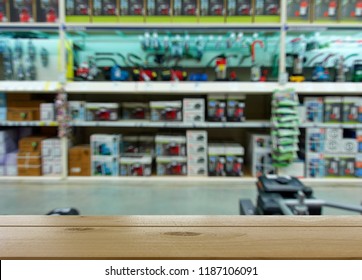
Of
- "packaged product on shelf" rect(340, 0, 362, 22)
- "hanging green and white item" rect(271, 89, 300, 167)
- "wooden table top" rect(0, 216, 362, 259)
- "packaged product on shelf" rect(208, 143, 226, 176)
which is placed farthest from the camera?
"packaged product on shelf" rect(208, 143, 226, 176)

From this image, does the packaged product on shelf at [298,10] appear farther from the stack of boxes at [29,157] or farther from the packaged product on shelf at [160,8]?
the stack of boxes at [29,157]

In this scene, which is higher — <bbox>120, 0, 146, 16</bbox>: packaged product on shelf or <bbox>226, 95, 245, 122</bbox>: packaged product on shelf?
<bbox>120, 0, 146, 16</bbox>: packaged product on shelf

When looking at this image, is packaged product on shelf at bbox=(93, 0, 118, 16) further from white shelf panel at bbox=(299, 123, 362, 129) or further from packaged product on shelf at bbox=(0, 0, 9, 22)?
white shelf panel at bbox=(299, 123, 362, 129)

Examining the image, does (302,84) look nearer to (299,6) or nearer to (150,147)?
(299,6)

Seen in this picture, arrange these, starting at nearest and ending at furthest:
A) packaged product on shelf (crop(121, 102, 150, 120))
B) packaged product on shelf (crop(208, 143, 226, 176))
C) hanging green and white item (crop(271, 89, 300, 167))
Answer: hanging green and white item (crop(271, 89, 300, 167))
packaged product on shelf (crop(208, 143, 226, 176))
packaged product on shelf (crop(121, 102, 150, 120))

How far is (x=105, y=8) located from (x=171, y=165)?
1.81 metres

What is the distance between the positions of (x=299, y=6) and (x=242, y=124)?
53.9 inches

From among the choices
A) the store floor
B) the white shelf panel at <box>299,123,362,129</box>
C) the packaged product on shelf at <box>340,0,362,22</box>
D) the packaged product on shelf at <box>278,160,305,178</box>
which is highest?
the packaged product on shelf at <box>340,0,362,22</box>

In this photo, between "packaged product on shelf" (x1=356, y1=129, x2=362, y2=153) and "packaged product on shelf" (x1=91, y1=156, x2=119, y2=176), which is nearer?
"packaged product on shelf" (x1=356, y1=129, x2=362, y2=153)

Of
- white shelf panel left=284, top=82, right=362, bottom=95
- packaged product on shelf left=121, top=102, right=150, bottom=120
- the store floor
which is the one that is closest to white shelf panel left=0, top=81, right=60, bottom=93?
packaged product on shelf left=121, top=102, right=150, bottom=120

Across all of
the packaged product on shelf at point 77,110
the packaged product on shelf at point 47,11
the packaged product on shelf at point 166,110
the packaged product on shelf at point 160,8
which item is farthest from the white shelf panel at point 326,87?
the packaged product on shelf at point 47,11

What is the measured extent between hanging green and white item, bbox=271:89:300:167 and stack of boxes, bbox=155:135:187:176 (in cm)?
97

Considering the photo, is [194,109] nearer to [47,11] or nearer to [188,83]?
[188,83]

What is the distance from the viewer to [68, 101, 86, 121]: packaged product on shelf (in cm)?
330
